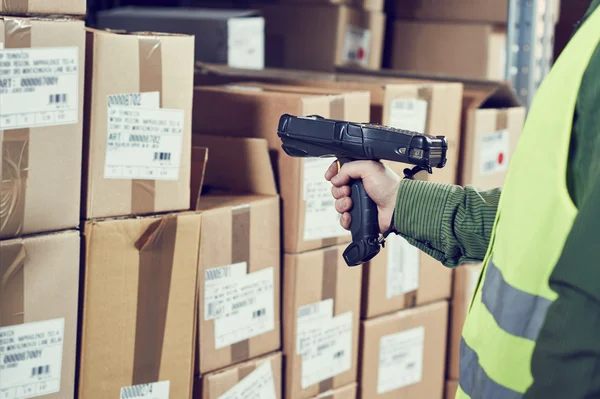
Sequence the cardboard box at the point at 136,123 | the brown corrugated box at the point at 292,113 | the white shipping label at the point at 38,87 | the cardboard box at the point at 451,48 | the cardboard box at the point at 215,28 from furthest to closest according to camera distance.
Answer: the cardboard box at the point at 451,48 < the cardboard box at the point at 215,28 < the brown corrugated box at the point at 292,113 < the cardboard box at the point at 136,123 < the white shipping label at the point at 38,87

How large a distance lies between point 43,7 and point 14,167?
23 centimetres

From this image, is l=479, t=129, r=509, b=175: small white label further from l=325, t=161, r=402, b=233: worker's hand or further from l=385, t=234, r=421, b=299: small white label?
l=325, t=161, r=402, b=233: worker's hand

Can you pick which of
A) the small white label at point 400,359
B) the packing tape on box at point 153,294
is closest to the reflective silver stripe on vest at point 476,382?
the packing tape on box at point 153,294

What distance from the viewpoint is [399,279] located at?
186 cm

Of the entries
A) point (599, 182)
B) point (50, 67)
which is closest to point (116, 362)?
point (50, 67)

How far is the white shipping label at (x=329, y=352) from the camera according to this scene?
165 cm

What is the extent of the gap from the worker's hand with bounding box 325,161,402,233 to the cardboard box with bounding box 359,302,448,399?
55 centimetres

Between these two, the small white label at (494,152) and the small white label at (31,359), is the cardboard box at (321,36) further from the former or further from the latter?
the small white label at (31,359)

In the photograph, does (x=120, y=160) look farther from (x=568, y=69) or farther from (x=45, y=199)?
(x=568, y=69)

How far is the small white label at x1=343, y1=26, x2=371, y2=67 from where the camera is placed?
2514 mm

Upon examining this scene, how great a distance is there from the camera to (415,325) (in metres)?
1.92

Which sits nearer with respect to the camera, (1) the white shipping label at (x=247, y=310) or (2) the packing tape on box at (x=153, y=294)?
(2) the packing tape on box at (x=153, y=294)

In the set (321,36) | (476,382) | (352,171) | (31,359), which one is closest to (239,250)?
(352,171)

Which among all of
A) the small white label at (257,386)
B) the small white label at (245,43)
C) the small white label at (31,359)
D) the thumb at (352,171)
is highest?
the small white label at (245,43)
